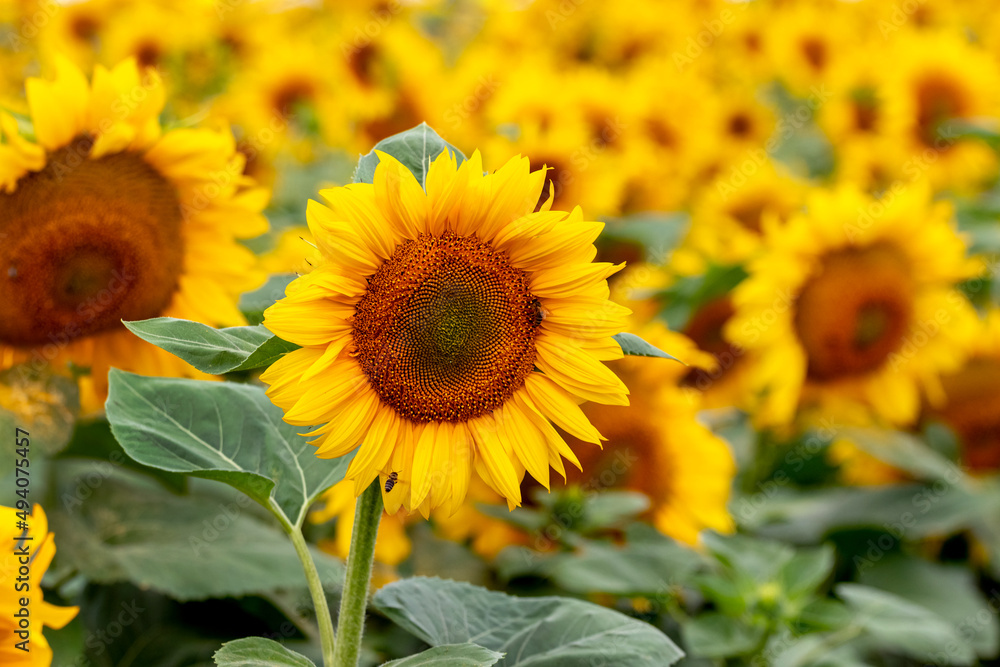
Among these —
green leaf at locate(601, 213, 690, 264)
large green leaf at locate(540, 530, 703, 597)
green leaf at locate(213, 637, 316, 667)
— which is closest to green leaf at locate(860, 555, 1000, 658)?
large green leaf at locate(540, 530, 703, 597)

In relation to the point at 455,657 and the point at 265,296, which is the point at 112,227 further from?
the point at 455,657

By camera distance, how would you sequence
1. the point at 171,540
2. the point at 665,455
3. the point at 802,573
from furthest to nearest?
1. the point at 665,455
2. the point at 802,573
3. the point at 171,540

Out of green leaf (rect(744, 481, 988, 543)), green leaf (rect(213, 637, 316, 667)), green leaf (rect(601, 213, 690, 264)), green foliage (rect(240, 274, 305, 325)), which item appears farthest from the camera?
green leaf (rect(601, 213, 690, 264))

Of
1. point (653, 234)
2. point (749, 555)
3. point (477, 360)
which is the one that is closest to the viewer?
point (477, 360)

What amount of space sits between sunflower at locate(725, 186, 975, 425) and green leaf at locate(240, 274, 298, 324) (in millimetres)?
1368

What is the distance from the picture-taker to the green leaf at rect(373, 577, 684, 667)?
958mm

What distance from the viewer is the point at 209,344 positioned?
0.81m

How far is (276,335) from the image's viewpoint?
0.84 m

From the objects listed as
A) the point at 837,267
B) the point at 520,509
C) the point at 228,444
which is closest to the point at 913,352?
the point at 837,267

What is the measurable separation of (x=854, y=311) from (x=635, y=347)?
163 cm

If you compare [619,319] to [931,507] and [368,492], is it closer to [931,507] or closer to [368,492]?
[368,492]

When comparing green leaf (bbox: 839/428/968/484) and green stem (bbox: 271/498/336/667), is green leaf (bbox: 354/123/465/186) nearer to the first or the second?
green stem (bbox: 271/498/336/667)

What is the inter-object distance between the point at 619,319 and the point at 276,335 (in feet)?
1.01

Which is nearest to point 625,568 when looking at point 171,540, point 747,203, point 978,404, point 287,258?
point 171,540
